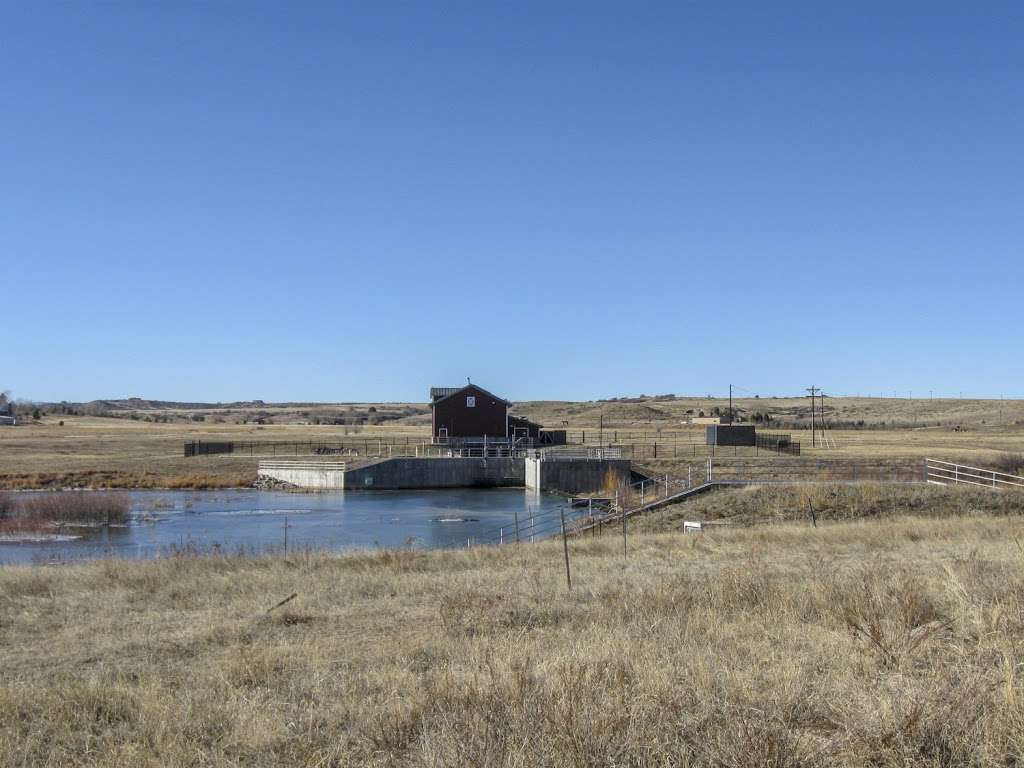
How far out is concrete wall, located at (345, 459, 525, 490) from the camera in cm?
6494

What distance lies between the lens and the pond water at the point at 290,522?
112ft

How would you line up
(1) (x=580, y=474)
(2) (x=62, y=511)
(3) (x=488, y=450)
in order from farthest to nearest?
1. (3) (x=488, y=450)
2. (1) (x=580, y=474)
3. (2) (x=62, y=511)

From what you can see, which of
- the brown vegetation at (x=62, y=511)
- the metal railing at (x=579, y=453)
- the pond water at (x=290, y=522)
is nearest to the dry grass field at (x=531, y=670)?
the pond water at (x=290, y=522)

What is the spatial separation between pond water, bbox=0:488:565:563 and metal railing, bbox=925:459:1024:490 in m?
17.3

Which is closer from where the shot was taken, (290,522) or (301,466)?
(290,522)

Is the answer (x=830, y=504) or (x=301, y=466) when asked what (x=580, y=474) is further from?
(x=830, y=504)

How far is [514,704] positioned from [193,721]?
2241mm

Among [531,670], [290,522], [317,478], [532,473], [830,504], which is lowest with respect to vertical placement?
[290,522]

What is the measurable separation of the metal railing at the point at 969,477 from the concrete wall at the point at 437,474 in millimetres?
29358

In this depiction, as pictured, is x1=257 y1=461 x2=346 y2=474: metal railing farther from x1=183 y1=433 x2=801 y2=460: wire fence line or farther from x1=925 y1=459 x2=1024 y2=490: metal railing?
x1=925 y1=459 x2=1024 y2=490: metal railing

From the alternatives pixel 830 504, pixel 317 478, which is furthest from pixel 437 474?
pixel 830 504

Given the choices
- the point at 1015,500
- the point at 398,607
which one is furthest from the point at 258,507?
the point at 398,607

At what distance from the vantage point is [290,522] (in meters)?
45.2

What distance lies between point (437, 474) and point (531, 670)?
194ft
